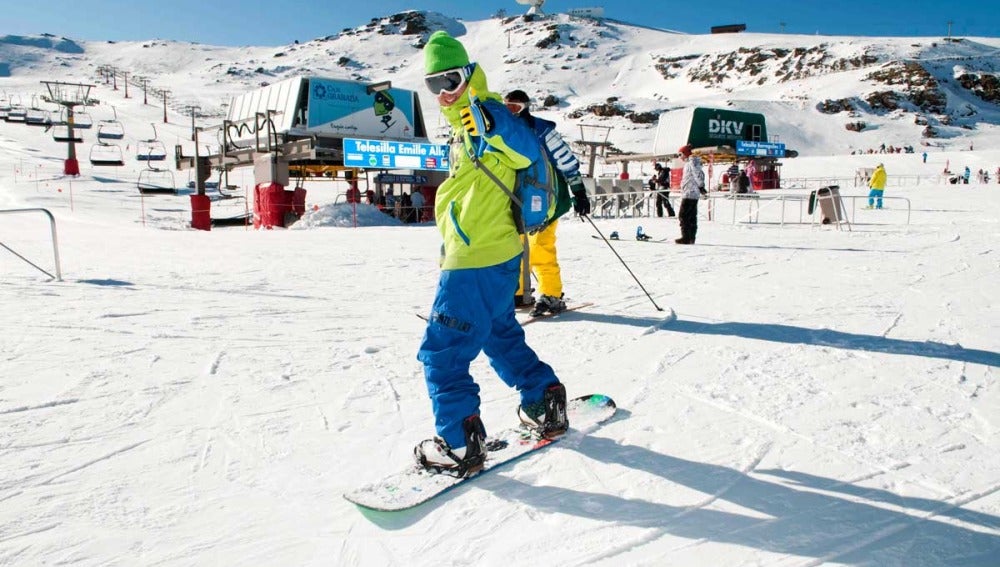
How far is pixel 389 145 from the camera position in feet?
73.4

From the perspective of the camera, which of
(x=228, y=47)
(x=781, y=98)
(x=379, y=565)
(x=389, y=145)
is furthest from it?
(x=228, y=47)

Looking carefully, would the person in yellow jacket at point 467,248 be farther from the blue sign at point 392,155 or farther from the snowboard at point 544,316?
the blue sign at point 392,155

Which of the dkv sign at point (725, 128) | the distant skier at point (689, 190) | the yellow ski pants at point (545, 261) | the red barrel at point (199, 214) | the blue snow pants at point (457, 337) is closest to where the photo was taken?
the blue snow pants at point (457, 337)

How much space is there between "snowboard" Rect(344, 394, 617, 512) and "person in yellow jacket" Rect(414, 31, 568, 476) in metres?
0.08

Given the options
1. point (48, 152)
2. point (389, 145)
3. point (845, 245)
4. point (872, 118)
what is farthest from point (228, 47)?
point (845, 245)

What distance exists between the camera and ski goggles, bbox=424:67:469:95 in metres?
2.52

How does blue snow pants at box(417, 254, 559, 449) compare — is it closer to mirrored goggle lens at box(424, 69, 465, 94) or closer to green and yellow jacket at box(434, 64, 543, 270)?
green and yellow jacket at box(434, 64, 543, 270)

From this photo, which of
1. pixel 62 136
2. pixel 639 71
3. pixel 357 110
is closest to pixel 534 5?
pixel 639 71

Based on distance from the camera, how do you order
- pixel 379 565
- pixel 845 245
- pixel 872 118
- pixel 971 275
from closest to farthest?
pixel 379 565 → pixel 971 275 → pixel 845 245 → pixel 872 118

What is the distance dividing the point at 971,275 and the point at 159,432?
8.03 meters

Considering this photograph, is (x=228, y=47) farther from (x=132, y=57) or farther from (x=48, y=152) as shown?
(x=48, y=152)

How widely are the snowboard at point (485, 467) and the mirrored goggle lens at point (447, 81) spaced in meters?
1.47

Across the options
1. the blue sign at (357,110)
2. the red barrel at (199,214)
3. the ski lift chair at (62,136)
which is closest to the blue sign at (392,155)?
the blue sign at (357,110)

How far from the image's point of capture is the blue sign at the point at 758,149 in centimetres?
3394
